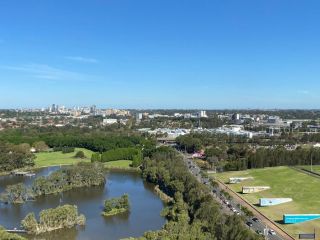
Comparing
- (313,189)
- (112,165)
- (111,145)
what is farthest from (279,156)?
(111,145)

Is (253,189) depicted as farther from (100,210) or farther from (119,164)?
(119,164)

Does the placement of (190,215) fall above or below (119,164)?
above

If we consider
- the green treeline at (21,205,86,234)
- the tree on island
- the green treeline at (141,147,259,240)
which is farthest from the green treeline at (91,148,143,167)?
the green treeline at (21,205,86,234)

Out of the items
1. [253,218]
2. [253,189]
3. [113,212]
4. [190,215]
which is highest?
[190,215]

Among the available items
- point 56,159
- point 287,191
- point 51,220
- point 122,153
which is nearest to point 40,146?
point 56,159

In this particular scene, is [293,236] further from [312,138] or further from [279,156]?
[312,138]

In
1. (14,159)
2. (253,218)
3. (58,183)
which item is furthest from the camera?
(14,159)
